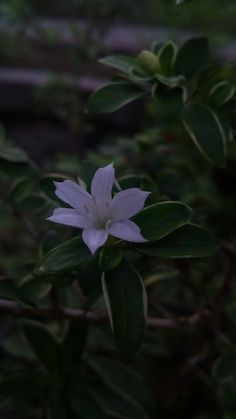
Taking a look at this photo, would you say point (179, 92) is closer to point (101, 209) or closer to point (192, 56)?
point (192, 56)

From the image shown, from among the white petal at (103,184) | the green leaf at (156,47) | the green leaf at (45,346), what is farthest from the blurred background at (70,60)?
the green leaf at (45,346)

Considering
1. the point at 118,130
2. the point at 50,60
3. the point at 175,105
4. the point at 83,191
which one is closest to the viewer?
the point at 83,191

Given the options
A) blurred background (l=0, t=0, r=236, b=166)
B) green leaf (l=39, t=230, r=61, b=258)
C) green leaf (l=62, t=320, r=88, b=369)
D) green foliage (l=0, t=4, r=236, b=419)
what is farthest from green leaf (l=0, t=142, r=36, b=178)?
blurred background (l=0, t=0, r=236, b=166)

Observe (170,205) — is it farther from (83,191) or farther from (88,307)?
(88,307)

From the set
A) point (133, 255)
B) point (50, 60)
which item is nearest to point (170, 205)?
point (133, 255)

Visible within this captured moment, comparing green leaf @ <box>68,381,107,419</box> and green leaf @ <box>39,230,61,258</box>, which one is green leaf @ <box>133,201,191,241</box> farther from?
green leaf @ <box>68,381,107,419</box>

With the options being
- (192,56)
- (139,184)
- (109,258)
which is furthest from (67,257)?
(192,56)

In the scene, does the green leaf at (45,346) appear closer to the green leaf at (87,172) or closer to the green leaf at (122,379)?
the green leaf at (122,379)
